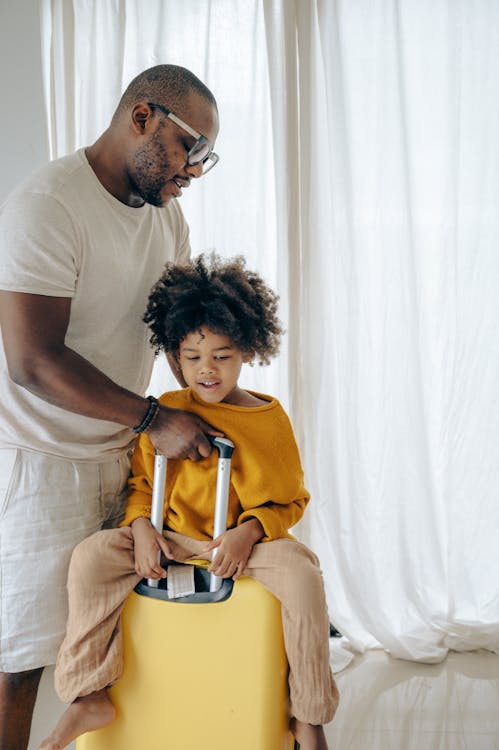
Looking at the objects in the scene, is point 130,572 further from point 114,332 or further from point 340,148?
point 340,148

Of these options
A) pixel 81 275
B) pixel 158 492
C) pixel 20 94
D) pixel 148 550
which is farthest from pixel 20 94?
pixel 148 550

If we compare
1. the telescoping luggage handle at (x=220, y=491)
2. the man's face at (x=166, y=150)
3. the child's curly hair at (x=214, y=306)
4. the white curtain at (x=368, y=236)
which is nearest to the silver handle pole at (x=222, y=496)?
the telescoping luggage handle at (x=220, y=491)

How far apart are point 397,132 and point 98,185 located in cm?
130

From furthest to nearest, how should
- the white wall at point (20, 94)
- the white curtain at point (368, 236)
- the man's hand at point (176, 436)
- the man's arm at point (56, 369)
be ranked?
the white curtain at point (368, 236) < the white wall at point (20, 94) < the man's hand at point (176, 436) < the man's arm at point (56, 369)

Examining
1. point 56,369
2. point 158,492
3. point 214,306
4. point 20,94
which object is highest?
point 20,94

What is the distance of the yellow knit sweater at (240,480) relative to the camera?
1.57m

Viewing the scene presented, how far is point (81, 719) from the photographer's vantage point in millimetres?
1464

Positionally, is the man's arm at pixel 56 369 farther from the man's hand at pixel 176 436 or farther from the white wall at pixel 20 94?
the white wall at pixel 20 94

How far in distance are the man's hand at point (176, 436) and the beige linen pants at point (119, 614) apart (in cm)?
21

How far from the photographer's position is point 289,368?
2555 millimetres

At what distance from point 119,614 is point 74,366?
0.49 meters

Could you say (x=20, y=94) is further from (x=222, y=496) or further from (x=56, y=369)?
(x=222, y=496)

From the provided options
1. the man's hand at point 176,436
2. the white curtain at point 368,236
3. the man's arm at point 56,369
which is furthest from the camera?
the white curtain at point 368,236

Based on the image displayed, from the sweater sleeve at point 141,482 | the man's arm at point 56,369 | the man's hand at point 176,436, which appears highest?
the man's arm at point 56,369
